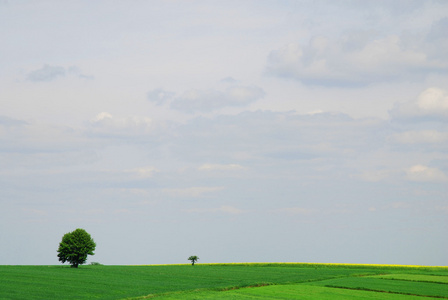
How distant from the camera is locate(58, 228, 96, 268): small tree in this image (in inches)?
3957

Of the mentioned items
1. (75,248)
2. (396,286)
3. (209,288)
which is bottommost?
(209,288)

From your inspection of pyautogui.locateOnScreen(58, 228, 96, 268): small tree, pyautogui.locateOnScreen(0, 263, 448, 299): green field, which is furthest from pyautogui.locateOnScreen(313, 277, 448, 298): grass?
pyautogui.locateOnScreen(58, 228, 96, 268): small tree

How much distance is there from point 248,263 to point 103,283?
63540mm

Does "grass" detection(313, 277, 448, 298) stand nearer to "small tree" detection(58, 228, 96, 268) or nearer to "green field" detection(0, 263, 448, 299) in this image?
"green field" detection(0, 263, 448, 299)

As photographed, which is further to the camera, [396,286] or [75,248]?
[75,248]

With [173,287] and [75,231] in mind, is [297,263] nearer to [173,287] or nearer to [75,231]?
[75,231]

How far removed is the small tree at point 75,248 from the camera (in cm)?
10050

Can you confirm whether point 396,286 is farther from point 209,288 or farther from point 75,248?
point 75,248

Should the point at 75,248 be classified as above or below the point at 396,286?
above

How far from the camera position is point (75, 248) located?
101 meters

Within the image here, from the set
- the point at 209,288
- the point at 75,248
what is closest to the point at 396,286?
the point at 209,288

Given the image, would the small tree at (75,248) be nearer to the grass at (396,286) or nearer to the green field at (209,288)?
the green field at (209,288)

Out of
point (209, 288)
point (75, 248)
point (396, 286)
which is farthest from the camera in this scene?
point (75, 248)

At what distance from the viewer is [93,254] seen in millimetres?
101500
